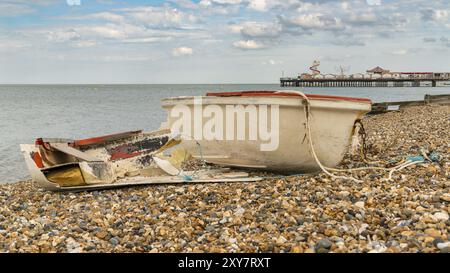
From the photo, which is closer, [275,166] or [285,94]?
[285,94]

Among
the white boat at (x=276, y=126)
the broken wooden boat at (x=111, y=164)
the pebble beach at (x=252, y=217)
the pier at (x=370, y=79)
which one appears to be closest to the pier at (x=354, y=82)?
the pier at (x=370, y=79)

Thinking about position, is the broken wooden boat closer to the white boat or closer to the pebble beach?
the pebble beach

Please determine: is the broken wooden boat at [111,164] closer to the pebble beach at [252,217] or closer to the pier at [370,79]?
the pebble beach at [252,217]

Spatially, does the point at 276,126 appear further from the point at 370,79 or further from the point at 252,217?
the point at 370,79

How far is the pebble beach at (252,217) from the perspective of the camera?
181 inches

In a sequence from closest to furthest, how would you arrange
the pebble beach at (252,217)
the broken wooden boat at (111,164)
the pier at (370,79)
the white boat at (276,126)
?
the pebble beach at (252,217)
the white boat at (276,126)
the broken wooden boat at (111,164)
the pier at (370,79)

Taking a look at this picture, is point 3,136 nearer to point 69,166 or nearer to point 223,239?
point 69,166

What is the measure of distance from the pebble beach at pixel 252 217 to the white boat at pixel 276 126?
58 centimetres

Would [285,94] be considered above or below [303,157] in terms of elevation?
above

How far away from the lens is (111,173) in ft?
28.4

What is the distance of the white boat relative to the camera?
25.7ft

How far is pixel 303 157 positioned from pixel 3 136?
2478 centimetres

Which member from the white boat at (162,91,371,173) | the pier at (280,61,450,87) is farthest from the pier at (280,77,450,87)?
the white boat at (162,91,371,173)
